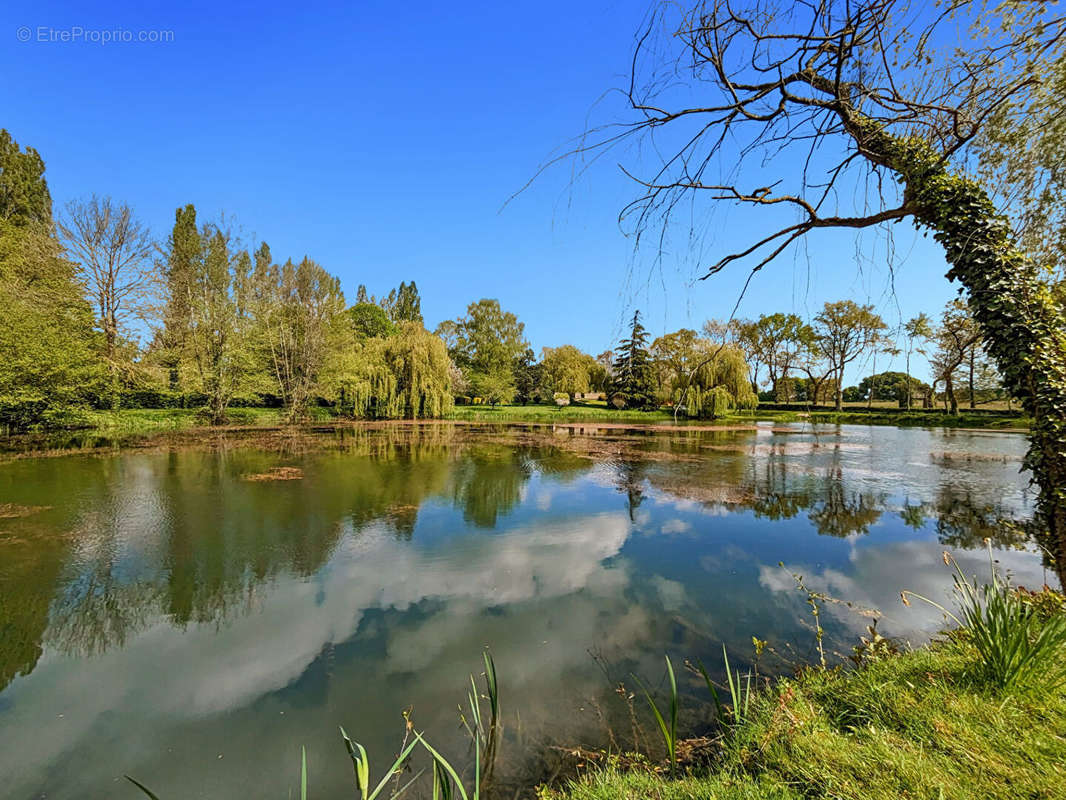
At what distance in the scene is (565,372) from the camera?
143 ft

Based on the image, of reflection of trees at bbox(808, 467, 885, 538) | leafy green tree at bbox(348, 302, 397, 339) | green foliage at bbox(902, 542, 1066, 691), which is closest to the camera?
green foliage at bbox(902, 542, 1066, 691)

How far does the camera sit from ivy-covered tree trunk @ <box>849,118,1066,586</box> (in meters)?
2.19

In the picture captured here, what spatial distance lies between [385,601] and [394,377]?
70.3ft

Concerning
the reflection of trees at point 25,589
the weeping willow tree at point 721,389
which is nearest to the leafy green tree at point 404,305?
the weeping willow tree at point 721,389

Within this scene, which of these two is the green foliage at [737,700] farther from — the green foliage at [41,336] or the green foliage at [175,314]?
the green foliage at [175,314]

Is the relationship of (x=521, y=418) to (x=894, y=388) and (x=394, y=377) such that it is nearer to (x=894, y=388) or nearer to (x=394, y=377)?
(x=394, y=377)

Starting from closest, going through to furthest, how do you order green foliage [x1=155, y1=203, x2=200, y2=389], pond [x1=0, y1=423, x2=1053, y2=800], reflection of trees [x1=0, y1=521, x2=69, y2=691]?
pond [x1=0, y1=423, x2=1053, y2=800] → reflection of trees [x1=0, y1=521, x2=69, y2=691] → green foliage [x1=155, y1=203, x2=200, y2=389]

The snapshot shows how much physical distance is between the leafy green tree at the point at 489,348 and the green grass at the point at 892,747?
36.9m

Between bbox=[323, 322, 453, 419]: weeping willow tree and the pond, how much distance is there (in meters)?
14.5

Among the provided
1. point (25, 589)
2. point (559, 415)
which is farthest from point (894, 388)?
point (25, 589)

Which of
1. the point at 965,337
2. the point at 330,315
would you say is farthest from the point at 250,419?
the point at 965,337

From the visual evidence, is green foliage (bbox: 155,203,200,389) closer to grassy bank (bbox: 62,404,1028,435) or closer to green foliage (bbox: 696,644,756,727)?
grassy bank (bbox: 62,404,1028,435)

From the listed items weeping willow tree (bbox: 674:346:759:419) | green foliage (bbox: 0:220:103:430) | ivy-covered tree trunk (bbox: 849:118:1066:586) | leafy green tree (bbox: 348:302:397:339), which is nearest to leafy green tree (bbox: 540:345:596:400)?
weeping willow tree (bbox: 674:346:759:419)

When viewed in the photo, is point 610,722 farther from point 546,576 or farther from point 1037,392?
point 1037,392
